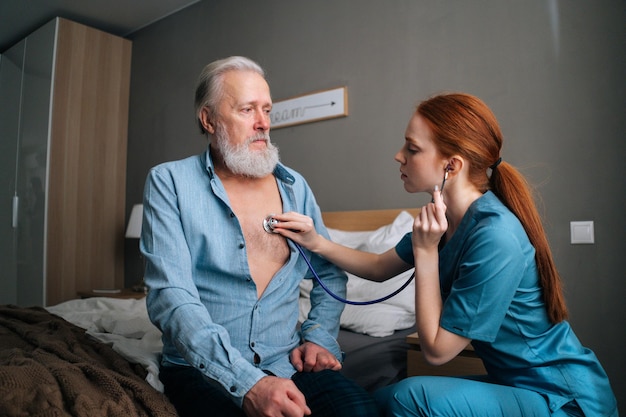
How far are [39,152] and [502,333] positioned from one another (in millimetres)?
4221

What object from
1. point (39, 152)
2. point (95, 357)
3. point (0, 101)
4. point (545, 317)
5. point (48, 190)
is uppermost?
point (0, 101)

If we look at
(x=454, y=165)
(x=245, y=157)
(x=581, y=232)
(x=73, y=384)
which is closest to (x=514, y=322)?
(x=454, y=165)

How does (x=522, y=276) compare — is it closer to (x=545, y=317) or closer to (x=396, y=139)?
(x=545, y=317)

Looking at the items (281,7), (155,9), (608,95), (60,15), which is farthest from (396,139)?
(60,15)

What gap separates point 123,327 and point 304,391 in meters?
0.85

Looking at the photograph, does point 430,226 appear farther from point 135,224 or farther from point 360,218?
point 135,224

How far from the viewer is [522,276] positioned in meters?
1.14

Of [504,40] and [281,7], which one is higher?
[281,7]

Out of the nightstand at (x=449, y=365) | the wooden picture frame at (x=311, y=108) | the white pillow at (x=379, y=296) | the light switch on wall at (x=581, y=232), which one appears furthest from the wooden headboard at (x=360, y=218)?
the nightstand at (x=449, y=365)

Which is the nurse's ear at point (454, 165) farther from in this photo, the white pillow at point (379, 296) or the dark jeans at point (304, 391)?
the white pillow at point (379, 296)

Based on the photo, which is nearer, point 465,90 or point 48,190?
point 465,90

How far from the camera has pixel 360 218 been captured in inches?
116

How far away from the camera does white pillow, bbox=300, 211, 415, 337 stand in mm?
2012

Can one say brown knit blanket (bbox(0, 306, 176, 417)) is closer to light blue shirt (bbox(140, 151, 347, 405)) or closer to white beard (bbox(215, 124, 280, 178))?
light blue shirt (bbox(140, 151, 347, 405))
